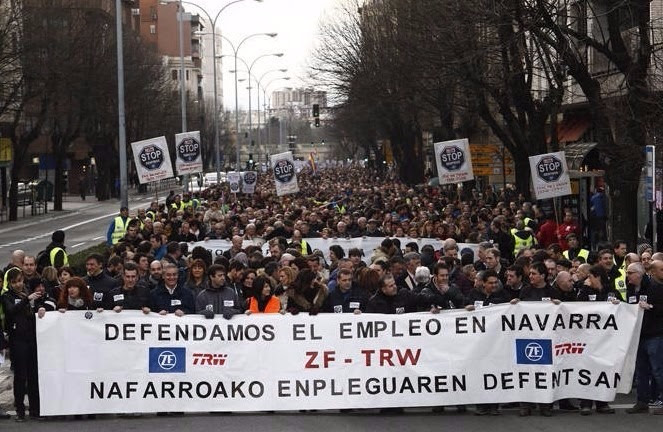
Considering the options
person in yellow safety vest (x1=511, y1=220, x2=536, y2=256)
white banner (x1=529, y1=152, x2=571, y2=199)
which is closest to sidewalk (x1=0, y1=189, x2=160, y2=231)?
white banner (x1=529, y1=152, x2=571, y2=199)

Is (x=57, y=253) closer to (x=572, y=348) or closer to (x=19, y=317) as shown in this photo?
(x=19, y=317)

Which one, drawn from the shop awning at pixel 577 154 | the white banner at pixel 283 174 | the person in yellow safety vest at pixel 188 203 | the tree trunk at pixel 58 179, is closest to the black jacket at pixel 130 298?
the person in yellow safety vest at pixel 188 203

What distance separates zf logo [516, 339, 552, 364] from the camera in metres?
13.1

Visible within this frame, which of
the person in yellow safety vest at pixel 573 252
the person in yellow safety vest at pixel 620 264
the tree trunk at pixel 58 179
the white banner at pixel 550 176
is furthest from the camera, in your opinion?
the tree trunk at pixel 58 179

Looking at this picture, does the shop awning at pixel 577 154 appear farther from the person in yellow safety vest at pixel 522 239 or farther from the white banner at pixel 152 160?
the person in yellow safety vest at pixel 522 239

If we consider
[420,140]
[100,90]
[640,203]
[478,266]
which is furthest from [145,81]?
[478,266]

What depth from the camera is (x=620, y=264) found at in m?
16.6

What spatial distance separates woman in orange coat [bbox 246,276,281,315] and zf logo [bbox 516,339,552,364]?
7.73ft

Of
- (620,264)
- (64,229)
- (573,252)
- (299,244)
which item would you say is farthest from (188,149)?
(620,264)

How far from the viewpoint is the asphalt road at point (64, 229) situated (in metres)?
42.9

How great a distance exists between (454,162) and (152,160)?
749cm

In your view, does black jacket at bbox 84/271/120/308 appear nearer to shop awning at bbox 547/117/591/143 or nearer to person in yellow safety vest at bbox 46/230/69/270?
person in yellow safety vest at bbox 46/230/69/270

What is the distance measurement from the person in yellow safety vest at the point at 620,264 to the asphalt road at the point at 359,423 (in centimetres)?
203

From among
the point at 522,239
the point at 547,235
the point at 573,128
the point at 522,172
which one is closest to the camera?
the point at 522,239
